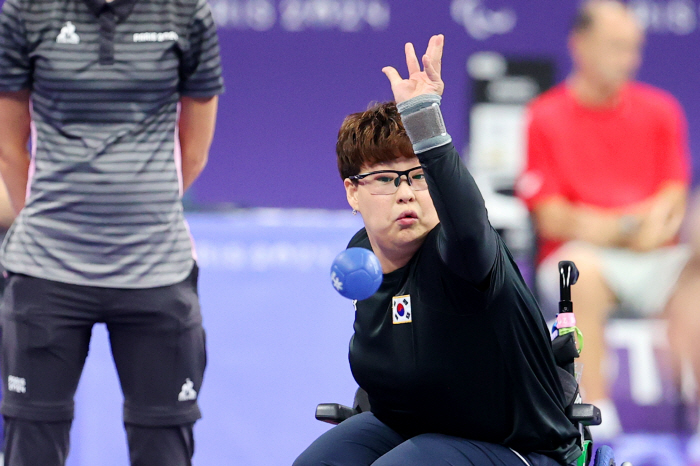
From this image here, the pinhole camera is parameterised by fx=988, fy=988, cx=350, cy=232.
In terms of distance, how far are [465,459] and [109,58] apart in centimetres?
139

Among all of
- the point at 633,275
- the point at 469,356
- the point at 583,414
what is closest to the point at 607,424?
the point at 633,275

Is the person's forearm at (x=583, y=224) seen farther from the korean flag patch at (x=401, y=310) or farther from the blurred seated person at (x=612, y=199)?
the korean flag patch at (x=401, y=310)

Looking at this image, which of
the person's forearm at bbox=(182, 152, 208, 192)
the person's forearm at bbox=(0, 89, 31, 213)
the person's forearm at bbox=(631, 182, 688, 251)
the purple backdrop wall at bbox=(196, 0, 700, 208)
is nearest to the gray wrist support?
the person's forearm at bbox=(182, 152, 208, 192)

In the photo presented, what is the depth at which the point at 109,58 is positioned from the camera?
8.45 ft

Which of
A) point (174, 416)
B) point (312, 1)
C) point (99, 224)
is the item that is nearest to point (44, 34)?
point (99, 224)

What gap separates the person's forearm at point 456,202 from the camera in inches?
69.8

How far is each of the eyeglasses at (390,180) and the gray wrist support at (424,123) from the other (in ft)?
0.62

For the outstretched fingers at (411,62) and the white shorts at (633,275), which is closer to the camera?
the outstretched fingers at (411,62)

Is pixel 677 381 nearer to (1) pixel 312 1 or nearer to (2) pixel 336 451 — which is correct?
(1) pixel 312 1

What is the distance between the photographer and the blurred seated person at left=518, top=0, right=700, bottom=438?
4559 millimetres

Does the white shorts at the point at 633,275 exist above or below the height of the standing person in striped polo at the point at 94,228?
below

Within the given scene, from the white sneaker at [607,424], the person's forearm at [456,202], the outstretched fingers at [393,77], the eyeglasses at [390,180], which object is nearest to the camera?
the person's forearm at [456,202]

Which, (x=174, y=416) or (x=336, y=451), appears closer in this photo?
(x=336, y=451)

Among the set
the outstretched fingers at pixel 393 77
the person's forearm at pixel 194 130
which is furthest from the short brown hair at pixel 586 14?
the outstretched fingers at pixel 393 77
